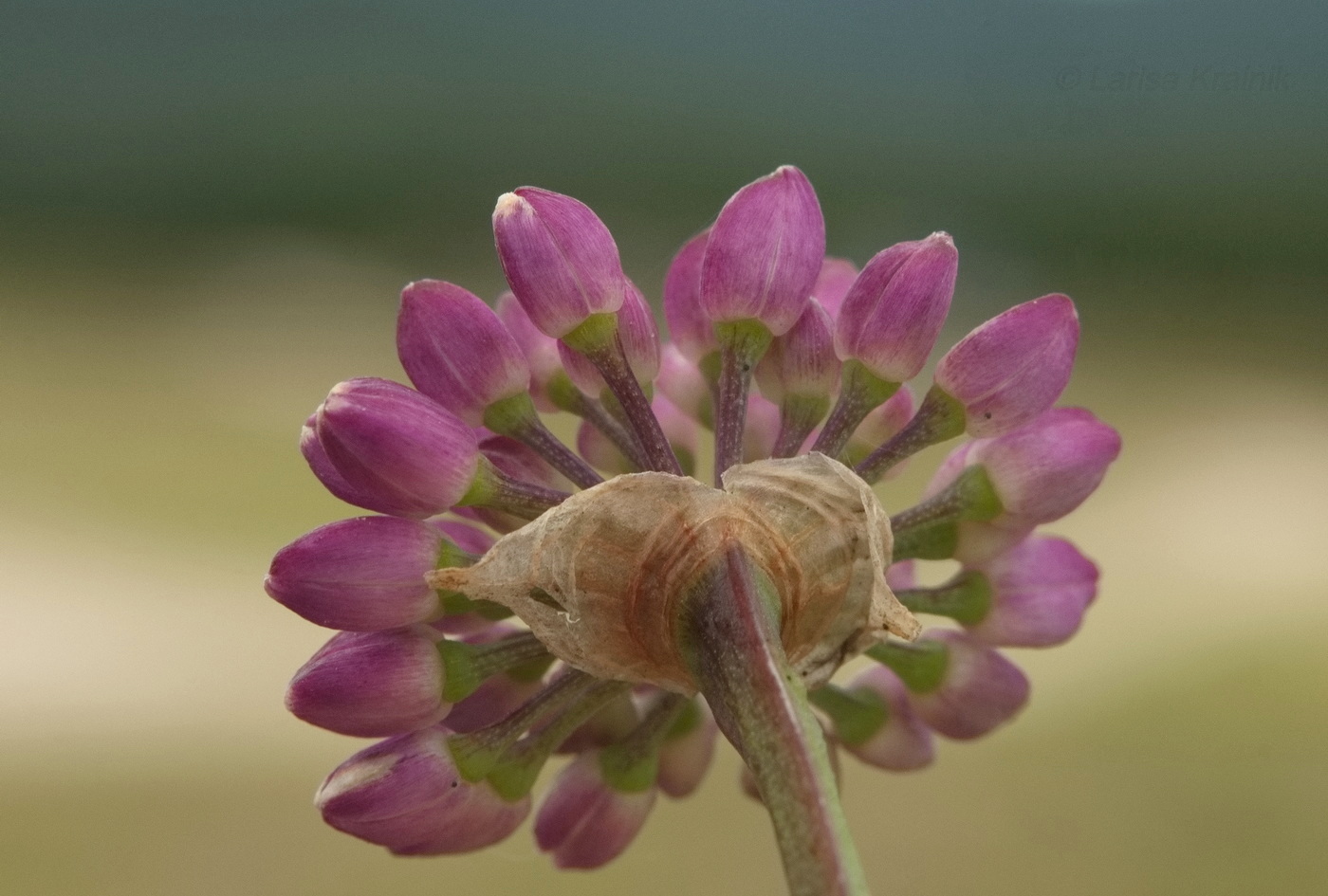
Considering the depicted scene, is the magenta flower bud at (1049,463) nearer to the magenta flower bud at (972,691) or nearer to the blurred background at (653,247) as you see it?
the magenta flower bud at (972,691)

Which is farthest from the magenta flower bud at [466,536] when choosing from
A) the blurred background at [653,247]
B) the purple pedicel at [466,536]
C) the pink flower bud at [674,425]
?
the blurred background at [653,247]

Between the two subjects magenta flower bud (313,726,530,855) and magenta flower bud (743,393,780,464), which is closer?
magenta flower bud (313,726,530,855)

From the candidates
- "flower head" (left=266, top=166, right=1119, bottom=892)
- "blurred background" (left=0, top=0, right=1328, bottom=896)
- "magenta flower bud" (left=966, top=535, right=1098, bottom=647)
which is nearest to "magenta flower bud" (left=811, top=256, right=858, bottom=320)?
"flower head" (left=266, top=166, right=1119, bottom=892)

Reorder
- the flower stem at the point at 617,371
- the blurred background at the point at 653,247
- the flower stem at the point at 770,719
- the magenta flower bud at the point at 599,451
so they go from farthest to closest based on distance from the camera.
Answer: the blurred background at the point at 653,247, the magenta flower bud at the point at 599,451, the flower stem at the point at 617,371, the flower stem at the point at 770,719

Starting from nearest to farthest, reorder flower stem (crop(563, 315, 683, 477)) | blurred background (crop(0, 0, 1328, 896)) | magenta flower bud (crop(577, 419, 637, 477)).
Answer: flower stem (crop(563, 315, 683, 477)), magenta flower bud (crop(577, 419, 637, 477)), blurred background (crop(0, 0, 1328, 896))

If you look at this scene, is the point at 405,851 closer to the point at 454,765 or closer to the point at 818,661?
the point at 454,765

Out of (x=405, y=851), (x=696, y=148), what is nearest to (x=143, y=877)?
(x=405, y=851)

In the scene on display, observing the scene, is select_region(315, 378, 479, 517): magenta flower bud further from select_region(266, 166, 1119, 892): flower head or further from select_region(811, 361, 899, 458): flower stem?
select_region(811, 361, 899, 458): flower stem
